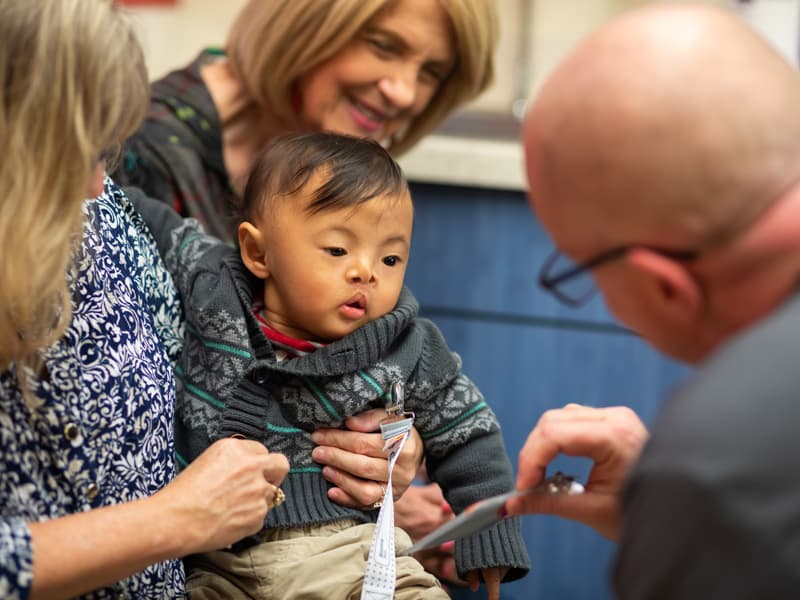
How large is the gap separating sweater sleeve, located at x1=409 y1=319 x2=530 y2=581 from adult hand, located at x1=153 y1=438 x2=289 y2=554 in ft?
0.77

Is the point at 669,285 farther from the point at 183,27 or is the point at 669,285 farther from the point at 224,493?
the point at 183,27

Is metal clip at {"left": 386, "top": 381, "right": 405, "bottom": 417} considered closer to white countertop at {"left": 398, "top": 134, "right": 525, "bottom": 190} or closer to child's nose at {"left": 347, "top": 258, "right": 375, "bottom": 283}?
child's nose at {"left": 347, "top": 258, "right": 375, "bottom": 283}

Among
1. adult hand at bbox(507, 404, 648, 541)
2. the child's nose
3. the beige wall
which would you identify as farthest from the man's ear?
the beige wall

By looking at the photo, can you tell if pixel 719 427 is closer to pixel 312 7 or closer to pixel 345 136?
pixel 345 136

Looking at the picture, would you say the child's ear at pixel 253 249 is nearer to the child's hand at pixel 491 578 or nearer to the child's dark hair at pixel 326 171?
the child's dark hair at pixel 326 171

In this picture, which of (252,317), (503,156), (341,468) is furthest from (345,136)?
(503,156)

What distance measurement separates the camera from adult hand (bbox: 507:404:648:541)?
108 centimetres

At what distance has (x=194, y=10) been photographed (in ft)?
9.63

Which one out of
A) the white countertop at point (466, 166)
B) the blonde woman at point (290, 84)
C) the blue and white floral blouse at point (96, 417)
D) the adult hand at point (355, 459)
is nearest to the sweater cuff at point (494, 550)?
the adult hand at point (355, 459)

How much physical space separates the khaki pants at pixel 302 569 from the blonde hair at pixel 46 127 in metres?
0.40

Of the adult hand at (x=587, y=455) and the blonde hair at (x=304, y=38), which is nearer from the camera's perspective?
the adult hand at (x=587, y=455)

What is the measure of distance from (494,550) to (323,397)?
280mm

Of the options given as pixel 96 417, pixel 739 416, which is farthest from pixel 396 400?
pixel 739 416

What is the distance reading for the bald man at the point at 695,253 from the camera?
0.67 meters
